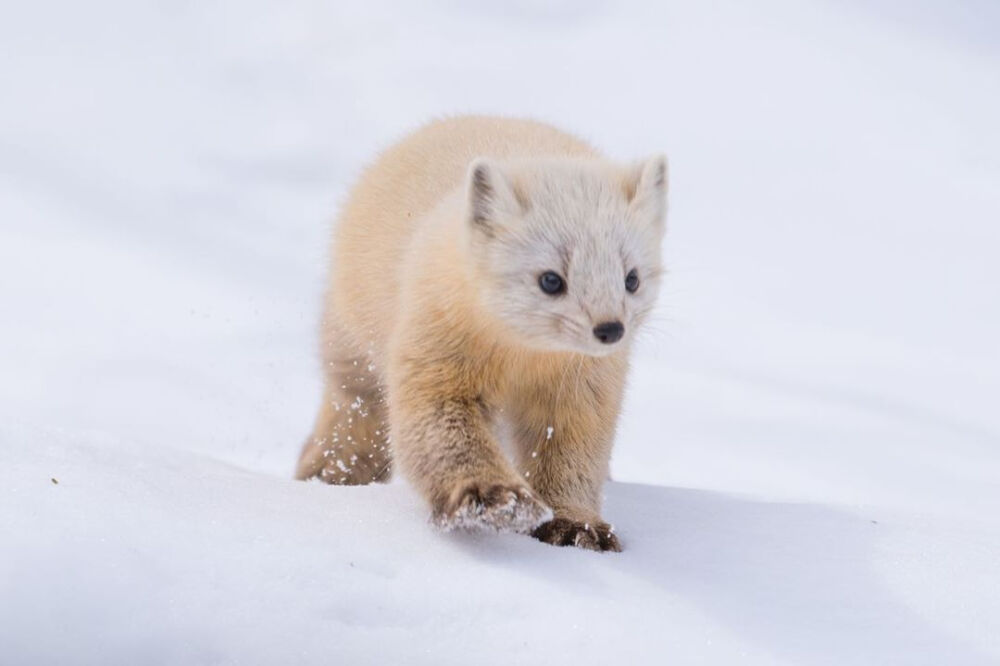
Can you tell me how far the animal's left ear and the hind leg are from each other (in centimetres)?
231

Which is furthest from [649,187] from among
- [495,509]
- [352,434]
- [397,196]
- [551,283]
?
[352,434]

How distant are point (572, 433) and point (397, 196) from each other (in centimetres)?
181

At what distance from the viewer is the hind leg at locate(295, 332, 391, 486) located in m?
7.24

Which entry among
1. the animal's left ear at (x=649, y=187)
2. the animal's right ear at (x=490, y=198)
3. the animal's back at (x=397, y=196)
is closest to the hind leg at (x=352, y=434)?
the animal's back at (x=397, y=196)

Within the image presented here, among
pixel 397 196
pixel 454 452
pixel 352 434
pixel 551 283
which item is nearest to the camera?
pixel 551 283

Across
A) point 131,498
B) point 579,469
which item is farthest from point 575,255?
point 131,498

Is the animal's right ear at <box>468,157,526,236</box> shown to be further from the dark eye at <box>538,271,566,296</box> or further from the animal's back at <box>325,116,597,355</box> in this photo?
→ the animal's back at <box>325,116,597,355</box>

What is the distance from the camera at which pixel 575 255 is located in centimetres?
493

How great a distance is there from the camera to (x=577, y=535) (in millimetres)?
5047

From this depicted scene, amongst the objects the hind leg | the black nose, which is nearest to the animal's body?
the black nose

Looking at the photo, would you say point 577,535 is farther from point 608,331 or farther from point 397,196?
point 397,196

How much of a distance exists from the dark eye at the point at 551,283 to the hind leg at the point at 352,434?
2.40 metres

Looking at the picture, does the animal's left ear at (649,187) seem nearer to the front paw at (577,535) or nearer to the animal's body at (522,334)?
the animal's body at (522,334)

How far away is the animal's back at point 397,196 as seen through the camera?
634 centimetres
